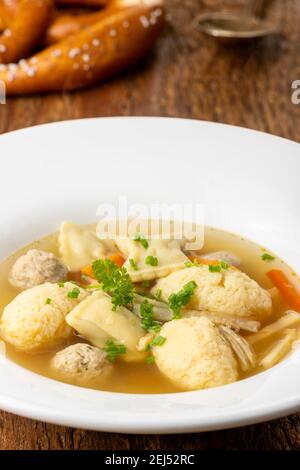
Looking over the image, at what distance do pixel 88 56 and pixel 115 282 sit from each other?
6.74ft

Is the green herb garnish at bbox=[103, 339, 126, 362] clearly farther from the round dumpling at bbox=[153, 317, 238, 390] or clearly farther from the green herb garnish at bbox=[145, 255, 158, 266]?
the green herb garnish at bbox=[145, 255, 158, 266]

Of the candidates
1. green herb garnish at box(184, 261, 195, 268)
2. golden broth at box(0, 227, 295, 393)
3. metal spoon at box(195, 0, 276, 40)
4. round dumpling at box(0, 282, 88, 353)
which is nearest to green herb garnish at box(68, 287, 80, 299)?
round dumpling at box(0, 282, 88, 353)

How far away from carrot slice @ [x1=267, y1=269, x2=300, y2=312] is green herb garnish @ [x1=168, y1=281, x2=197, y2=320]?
0.38m

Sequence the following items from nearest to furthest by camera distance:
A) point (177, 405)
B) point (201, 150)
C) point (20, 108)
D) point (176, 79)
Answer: point (177, 405) < point (201, 150) < point (20, 108) < point (176, 79)

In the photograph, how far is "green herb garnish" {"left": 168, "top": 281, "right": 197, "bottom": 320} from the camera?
8.04 ft

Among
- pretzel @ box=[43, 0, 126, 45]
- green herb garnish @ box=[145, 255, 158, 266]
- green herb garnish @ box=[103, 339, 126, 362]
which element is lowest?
green herb garnish @ box=[103, 339, 126, 362]

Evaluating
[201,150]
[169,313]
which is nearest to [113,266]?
[169,313]

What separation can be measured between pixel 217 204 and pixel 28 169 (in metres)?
0.79

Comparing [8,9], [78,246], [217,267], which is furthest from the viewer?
[8,9]

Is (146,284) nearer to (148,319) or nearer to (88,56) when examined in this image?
(148,319)

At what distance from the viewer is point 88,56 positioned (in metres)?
4.18

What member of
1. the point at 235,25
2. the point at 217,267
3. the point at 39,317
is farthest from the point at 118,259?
the point at 235,25

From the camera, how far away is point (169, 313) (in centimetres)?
248

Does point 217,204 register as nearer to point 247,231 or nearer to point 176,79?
point 247,231
